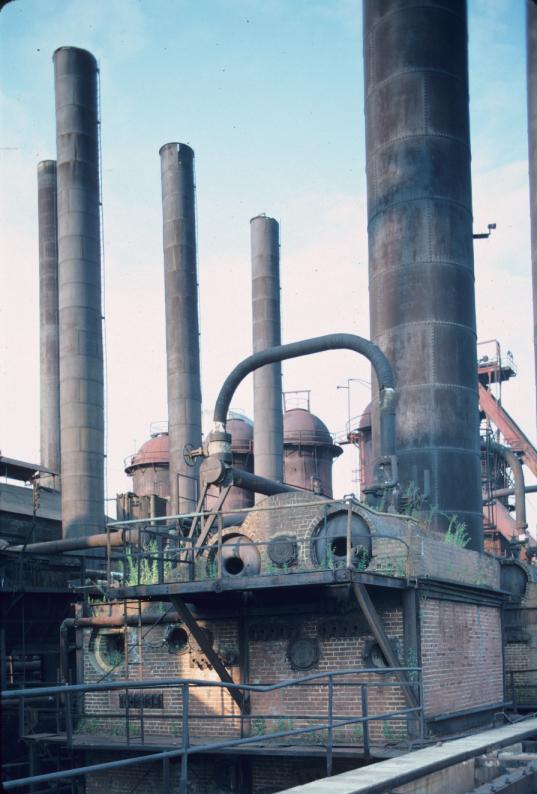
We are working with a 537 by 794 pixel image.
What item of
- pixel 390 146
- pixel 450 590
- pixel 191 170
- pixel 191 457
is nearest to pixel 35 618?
pixel 191 457

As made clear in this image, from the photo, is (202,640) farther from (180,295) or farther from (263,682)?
(180,295)

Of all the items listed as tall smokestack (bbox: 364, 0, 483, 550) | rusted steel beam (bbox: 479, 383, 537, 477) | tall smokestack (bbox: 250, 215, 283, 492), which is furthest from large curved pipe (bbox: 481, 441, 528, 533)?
tall smokestack (bbox: 364, 0, 483, 550)

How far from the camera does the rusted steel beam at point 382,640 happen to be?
13156 mm

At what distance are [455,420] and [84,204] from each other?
14490 millimetres

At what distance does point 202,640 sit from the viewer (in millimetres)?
14547

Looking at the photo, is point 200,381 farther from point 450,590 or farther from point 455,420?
point 450,590

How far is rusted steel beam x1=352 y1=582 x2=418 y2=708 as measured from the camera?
13.2 m

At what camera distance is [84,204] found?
3005cm

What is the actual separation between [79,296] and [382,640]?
1893cm

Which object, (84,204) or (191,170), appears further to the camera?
(191,170)

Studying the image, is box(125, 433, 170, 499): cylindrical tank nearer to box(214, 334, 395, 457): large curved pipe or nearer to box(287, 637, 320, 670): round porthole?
box(214, 334, 395, 457): large curved pipe

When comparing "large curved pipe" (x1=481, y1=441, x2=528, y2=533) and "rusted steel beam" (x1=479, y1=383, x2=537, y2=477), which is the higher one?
"rusted steel beam" (x1=479, y1=383, x2=537, y2=477)

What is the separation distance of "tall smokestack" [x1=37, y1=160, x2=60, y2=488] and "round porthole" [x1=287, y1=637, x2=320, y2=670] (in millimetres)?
26461

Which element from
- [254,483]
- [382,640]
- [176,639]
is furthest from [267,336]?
[382,640]
